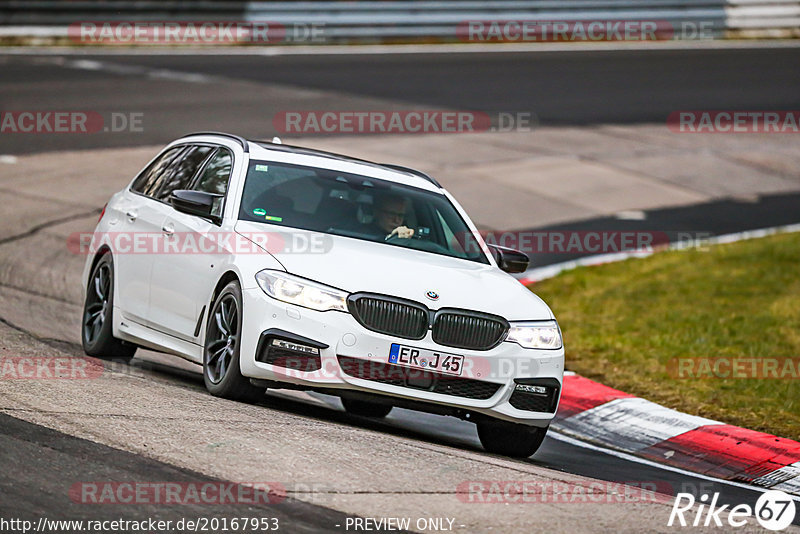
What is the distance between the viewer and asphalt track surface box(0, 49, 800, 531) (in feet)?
61.0

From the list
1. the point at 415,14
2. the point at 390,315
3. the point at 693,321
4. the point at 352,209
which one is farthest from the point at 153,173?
the point at 415,14

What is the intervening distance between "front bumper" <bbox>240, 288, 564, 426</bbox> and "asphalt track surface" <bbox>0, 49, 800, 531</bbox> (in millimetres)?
963

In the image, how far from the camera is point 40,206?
51.8ft

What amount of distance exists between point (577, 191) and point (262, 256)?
1271cm

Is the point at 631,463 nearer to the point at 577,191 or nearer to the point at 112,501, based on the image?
the point at 112,501

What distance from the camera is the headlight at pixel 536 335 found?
7.84 m

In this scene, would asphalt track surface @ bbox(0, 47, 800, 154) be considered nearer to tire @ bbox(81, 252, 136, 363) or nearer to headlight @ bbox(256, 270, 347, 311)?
tire @ bbox(81, 252, 136, 363)

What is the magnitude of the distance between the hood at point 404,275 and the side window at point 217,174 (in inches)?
26.0

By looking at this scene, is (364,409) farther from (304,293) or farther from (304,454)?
(304,454)

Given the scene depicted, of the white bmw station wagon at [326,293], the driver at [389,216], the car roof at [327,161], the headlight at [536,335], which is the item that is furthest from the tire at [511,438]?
the car roof at [327,161]

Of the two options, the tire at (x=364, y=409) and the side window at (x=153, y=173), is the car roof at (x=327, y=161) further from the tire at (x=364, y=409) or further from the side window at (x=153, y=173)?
the tire at (x=364, y=409)

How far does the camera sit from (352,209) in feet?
28.7

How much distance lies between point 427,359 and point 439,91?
19205mm

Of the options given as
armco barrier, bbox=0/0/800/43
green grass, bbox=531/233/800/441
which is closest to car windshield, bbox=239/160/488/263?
green grass, bbox=531/233/800/441
